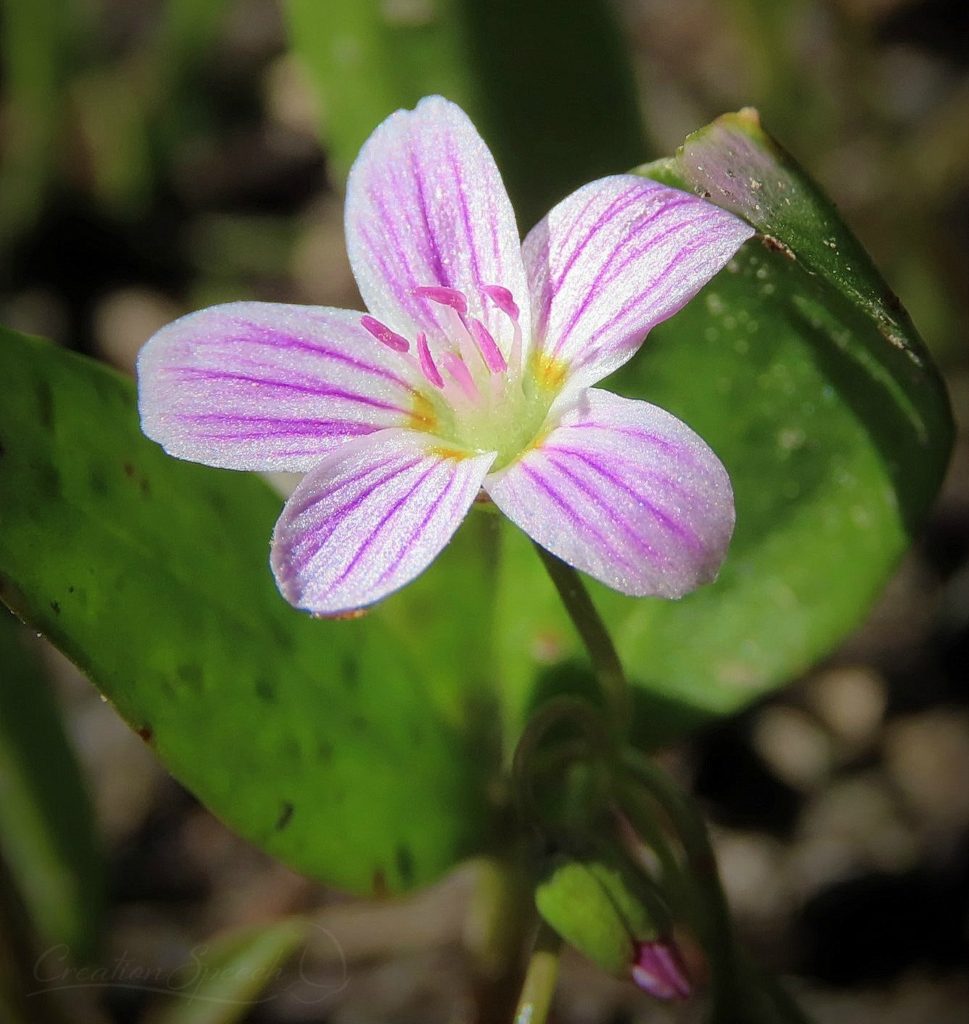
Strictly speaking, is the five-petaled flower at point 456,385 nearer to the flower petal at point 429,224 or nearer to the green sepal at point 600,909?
the flower petal at point 429,224

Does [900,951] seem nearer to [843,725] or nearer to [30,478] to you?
[843,725]

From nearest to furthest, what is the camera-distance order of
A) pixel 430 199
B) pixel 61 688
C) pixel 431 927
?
pixel 430 199, pixel 431 927, pixel 61 688

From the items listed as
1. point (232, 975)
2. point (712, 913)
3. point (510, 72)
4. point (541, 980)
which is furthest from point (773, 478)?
point (232, 975)

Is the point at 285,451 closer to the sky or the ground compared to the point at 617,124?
closer to the ground

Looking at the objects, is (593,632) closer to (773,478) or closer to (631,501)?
(631,501)

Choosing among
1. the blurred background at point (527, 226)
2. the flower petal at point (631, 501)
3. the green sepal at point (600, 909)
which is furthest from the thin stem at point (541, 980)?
the flower petal at point (631, 501)

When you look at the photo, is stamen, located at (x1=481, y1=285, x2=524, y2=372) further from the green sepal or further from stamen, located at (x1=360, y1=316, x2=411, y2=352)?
the green sepal

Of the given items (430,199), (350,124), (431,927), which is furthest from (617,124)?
(431,927)
